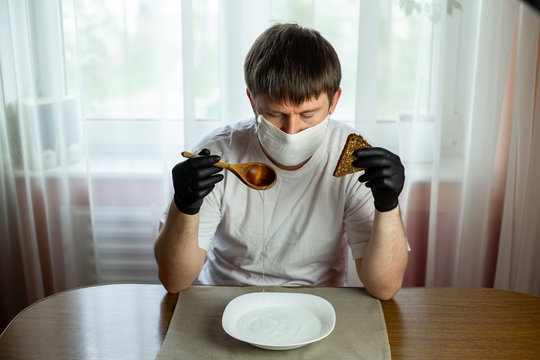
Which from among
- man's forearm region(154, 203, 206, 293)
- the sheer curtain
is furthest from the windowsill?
man's forearm region(154, 203, 206, 293)

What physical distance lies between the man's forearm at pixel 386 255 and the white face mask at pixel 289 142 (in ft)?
0.85

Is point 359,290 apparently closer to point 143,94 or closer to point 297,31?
point 297,31

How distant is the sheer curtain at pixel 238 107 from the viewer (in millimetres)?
1957

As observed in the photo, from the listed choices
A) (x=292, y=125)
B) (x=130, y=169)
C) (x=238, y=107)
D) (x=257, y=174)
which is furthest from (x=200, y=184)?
(x=130, y=169)

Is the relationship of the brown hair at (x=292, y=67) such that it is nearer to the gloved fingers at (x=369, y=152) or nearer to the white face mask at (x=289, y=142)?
the white face mask at (x=289, y=142)

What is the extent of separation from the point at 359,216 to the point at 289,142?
32 cm

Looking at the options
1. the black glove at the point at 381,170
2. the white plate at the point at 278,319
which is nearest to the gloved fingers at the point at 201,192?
the white plate at the point at 278,319

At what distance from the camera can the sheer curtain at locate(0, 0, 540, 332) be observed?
1.96 meters

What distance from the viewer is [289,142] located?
1412 mm

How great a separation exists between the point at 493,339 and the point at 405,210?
3.11 feet

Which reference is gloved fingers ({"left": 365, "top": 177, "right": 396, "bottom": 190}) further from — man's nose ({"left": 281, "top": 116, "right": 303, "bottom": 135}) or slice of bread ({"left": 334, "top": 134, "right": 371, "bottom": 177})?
man's nose ({"left": 281, "top": 116, "right": 303, "bottom": 135})

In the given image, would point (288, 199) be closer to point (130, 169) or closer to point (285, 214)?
point (285, 214)

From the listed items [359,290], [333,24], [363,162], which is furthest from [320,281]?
[333,24]

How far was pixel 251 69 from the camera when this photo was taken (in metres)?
1.46
